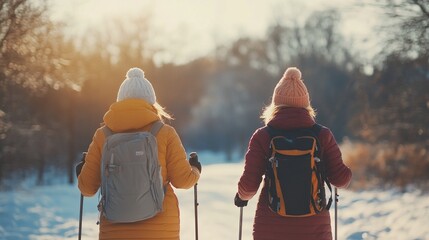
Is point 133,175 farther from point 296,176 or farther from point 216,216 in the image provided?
point 216,216

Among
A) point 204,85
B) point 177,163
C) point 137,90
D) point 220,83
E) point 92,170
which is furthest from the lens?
point 220,83

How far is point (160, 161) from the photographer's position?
459 cm

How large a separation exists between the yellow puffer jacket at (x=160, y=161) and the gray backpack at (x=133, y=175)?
0.08m

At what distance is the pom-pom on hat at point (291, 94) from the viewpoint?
4949 millimetres

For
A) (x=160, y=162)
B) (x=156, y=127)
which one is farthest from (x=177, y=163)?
(x=156, y=127)

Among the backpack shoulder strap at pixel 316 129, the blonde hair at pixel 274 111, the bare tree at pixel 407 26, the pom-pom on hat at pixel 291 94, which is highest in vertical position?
the bare tree at pixel 407 26

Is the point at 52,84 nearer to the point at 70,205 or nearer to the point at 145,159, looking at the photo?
the point at 70,205

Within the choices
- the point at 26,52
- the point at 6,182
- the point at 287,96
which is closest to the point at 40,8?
the point at 26,52

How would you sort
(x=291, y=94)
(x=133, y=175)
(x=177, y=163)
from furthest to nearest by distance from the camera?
1. (x=291, y=94)
2. (x=177, y=163)
3. (x=133, y=175)

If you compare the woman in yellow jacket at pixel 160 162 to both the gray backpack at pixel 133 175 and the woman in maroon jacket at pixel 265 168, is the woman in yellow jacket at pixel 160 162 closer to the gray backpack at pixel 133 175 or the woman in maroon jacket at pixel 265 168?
the gray backpack at pixel 133 175

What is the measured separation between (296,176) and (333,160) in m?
0.34

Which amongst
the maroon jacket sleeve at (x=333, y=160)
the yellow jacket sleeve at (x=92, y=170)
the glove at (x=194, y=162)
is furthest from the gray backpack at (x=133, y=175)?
the maroon jacket sleeve at (x=333, y=160)

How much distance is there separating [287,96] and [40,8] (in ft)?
20.4

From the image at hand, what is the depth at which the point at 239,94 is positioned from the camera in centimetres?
5834
